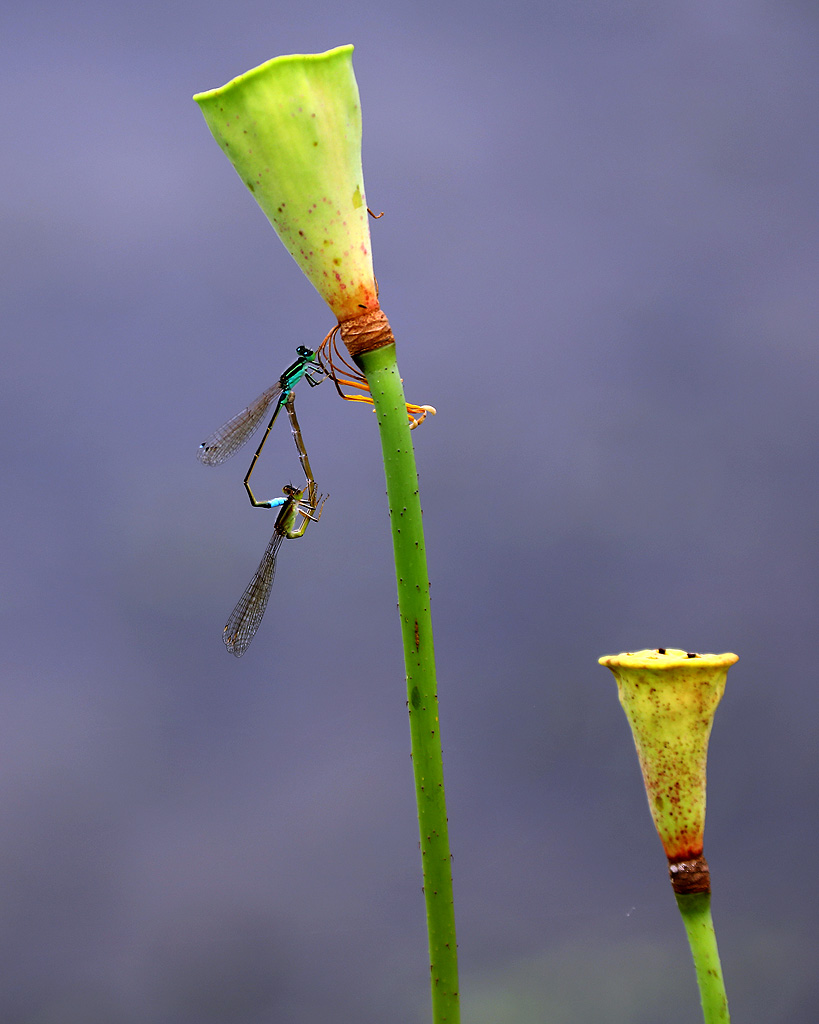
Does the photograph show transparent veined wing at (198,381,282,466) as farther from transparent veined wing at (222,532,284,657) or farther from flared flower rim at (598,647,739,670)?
flared flower rim at (598,647,739,670)

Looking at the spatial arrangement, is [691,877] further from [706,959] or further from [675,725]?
[675,725]

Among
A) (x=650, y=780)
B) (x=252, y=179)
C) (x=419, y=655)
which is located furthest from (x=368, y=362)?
(x=650, y=780)

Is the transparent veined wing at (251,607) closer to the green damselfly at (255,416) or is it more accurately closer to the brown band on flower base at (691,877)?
the green damselfly at (255,416)

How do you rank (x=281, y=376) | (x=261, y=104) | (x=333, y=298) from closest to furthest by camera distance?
(x=261, y=104), (x=333, y=298), (x=281, y=376)

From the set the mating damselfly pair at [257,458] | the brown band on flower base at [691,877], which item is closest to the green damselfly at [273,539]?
the mating damselfly pair at [257,458]

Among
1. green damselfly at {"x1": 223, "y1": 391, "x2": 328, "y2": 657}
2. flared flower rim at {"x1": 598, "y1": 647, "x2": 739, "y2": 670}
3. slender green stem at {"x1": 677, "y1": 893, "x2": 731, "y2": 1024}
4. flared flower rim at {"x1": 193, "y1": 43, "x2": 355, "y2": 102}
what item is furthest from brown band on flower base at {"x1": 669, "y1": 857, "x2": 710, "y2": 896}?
flared flower rim at {"x1": 193, "y1": 43, "x2": 355, "y2": 102}

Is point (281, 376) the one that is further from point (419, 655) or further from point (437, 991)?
point (437, 991)
